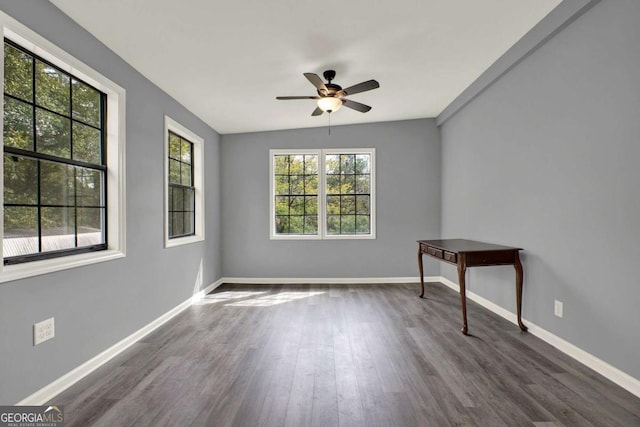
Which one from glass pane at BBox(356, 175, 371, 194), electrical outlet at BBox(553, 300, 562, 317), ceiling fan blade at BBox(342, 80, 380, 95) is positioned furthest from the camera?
glass pane at BBox(356, 175, 371, 194)

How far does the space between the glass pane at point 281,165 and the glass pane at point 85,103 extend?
10.00ft

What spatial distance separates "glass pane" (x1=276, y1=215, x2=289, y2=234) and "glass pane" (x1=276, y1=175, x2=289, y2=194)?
0.44 meters

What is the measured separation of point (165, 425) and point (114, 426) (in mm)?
279

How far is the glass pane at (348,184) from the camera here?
5598 mm

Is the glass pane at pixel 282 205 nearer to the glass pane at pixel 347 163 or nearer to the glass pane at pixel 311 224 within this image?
the glass pane at pixel 311 224

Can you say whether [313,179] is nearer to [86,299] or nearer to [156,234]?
[156,234]

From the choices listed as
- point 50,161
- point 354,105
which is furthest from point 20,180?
point 354,105

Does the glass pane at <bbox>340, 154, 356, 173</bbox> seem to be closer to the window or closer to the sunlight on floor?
the window

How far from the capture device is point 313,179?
5617mm

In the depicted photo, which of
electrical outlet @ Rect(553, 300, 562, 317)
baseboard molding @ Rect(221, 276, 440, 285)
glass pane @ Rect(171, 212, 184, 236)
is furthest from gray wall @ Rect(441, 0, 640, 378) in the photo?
glass pane @ Rect(171, 212, 184, 236)

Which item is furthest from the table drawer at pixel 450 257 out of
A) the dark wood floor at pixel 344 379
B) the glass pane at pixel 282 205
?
the glass pane at pixel 282 205

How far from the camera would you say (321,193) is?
5.58m

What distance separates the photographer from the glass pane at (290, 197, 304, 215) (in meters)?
5.62

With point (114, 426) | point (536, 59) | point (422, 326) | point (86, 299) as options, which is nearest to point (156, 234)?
point (86, 299)
